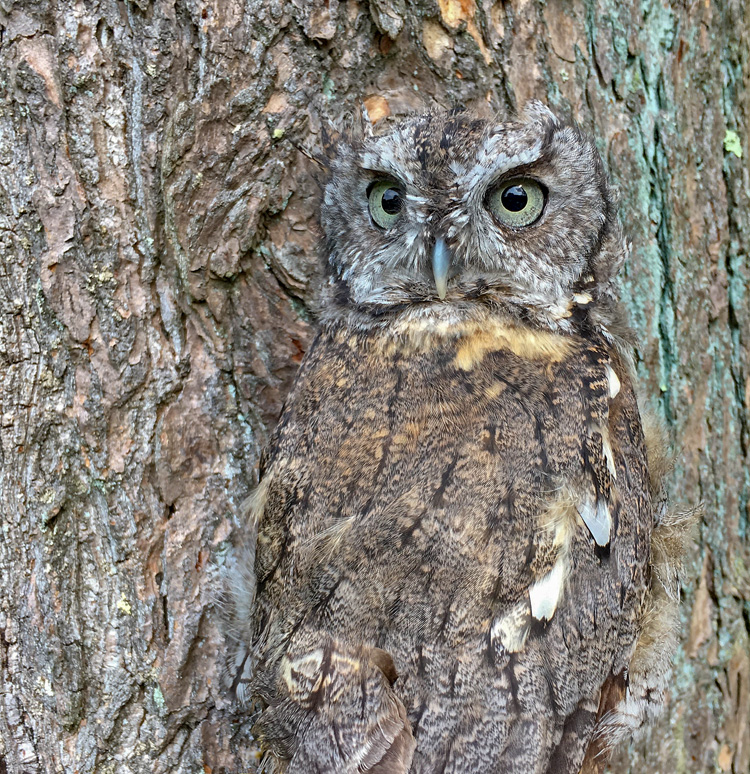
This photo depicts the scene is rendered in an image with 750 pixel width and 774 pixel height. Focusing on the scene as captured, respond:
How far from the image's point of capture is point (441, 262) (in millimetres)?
1430

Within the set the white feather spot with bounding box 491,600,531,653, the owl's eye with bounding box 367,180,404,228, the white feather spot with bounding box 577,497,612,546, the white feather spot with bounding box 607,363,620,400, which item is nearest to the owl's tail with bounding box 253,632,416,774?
the white feather spot with bounding box 491,600,531,653

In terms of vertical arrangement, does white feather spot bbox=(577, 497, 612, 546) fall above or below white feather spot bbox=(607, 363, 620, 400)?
below

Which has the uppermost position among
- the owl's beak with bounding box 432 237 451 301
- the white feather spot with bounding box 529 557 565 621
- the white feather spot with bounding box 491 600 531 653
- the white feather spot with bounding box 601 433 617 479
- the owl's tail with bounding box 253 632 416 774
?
the owl's beak with bounding box 432 237 451 301

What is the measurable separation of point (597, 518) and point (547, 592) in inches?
7.4

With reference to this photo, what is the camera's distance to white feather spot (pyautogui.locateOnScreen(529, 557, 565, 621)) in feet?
4.30

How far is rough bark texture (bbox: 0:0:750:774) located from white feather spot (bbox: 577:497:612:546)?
75 cm

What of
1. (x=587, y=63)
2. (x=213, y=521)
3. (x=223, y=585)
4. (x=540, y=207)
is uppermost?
(x=587, y=63)

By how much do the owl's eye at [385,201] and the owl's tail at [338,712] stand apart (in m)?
0.91

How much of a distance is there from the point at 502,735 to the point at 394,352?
2.62ft

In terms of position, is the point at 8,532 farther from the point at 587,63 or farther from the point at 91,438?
the point at 587,63

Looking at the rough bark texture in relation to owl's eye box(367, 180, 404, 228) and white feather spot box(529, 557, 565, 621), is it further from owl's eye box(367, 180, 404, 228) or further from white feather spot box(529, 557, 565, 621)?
white feather spot box(529, 557, 565, 621)

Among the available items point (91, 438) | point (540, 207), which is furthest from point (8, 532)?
point (540, 207)

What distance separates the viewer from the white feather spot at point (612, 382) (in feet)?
4.96

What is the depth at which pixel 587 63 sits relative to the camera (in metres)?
1.75
